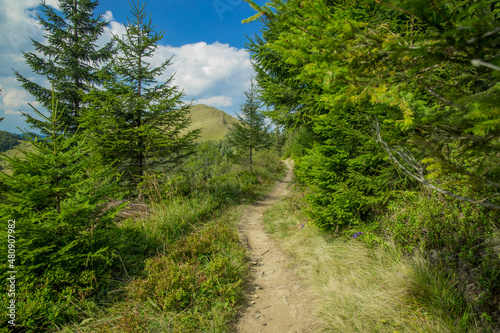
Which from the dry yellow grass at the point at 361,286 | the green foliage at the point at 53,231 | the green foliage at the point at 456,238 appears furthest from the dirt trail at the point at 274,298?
the green foliage at the point at 53,231

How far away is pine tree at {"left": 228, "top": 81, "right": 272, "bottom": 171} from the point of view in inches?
661

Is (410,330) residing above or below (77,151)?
below

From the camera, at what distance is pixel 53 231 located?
9.69 ft

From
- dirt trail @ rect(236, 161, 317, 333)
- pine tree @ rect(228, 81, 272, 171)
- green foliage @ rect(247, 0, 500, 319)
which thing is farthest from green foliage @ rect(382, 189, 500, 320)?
pine tree @ rect(228, 81, 272, 171)

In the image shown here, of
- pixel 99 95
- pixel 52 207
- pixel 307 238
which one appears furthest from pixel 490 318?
pixel 99 95

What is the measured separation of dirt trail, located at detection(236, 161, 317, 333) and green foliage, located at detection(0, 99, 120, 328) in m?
2.51

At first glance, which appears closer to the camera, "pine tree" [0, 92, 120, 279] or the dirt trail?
"pine tree" [0, 92, 120, 279]

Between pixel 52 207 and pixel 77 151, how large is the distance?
3.16 feet

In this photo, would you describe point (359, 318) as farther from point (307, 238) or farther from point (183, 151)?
point (183, 151)

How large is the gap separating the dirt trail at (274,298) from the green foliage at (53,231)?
8.24 feet

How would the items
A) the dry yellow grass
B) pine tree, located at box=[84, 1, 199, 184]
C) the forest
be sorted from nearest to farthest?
the forest
the dry yellow grass
pine tree, located at box=[84, 1, 199, 184]

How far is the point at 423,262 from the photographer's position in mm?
2748

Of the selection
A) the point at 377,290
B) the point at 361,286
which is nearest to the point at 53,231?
the point at 361,286

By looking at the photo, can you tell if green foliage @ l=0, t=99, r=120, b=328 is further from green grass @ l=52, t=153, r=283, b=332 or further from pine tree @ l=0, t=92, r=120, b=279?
green grass @ l=52, t=153, r=283, b=332
